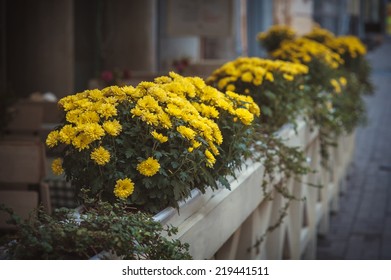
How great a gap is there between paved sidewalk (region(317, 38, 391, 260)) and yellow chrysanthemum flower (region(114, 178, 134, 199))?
3.65 m

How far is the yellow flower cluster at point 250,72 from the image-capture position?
386 cm

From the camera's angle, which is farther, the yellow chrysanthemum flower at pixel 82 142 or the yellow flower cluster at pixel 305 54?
the yellow flower cluster at pixel 305 54

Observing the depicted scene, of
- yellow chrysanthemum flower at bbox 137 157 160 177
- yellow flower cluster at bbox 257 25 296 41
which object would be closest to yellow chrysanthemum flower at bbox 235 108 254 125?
yellow chrysanthemum flower at bbox 137 157 160 177

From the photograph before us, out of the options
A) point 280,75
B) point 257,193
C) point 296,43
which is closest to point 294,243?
point 280,75

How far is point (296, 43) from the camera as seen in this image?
20.5 ft

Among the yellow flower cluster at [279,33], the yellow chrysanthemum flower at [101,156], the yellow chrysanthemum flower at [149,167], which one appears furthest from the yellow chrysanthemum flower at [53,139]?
the yellow flower cluster at [279,33]

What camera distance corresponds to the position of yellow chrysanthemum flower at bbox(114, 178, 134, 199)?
7.70 ft

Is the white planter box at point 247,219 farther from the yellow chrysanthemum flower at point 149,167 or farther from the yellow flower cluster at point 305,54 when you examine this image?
the yellow flower cluster at point 305,54

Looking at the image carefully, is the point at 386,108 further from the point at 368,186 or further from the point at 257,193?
the point at 257,193

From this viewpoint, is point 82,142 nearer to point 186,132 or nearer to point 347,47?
point 186,132

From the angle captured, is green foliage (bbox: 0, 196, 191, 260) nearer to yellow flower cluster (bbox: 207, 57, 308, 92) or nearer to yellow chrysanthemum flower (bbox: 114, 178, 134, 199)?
yellow chrysanthemum flower (bbox: 114, 178, 134, 199)

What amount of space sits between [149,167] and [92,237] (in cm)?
36

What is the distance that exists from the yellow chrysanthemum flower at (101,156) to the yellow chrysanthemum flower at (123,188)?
0.23ft
